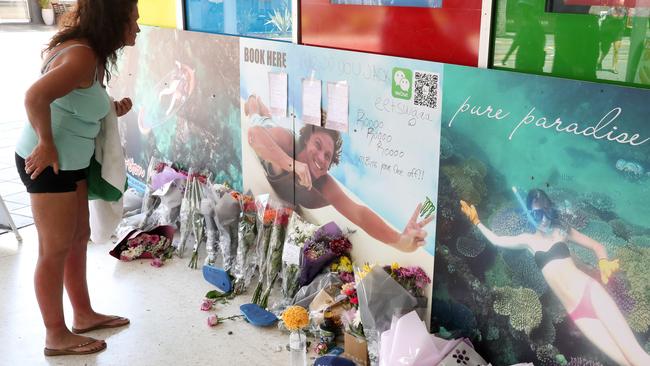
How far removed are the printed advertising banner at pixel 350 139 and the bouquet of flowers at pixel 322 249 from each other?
55 mm

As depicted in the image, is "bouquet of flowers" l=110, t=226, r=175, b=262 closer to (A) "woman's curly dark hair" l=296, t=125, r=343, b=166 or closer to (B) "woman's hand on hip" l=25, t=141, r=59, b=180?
(A) "woman's curly dark hair" l=296, t=125, r=343, b=166

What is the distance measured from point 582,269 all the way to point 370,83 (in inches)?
47.1

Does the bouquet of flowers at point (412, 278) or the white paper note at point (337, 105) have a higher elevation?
the white paper note at point (337, 105)

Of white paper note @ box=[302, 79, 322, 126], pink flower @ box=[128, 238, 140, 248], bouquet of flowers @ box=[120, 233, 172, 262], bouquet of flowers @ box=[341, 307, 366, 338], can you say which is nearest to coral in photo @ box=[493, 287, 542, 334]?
bouquet of flowers @ box=[341, 307, 366, 338]

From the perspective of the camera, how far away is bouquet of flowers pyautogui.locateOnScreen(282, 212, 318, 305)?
130 inches

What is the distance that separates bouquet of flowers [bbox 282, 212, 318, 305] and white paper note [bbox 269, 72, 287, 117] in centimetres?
62

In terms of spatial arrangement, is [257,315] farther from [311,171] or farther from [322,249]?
[311,171]

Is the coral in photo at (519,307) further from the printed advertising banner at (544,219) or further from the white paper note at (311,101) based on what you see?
the white paper note at (311,101)

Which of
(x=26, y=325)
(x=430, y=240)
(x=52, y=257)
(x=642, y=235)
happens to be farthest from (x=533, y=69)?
(x=26, y=325)

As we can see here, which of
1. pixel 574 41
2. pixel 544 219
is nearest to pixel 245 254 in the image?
pixel 544 219

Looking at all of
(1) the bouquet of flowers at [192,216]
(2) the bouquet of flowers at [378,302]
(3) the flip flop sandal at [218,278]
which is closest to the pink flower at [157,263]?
(1) the bouquet of flowers at [192,216]

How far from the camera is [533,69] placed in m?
2.31

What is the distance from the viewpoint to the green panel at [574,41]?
2.02 m

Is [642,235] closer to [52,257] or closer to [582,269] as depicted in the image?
[582,269]
